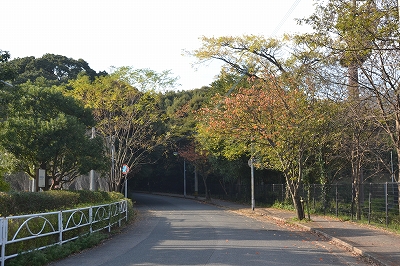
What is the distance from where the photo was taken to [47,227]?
11.6 m

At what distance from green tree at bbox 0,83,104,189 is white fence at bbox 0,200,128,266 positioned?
17.4ft

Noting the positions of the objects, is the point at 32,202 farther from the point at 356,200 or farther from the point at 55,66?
the point at 55,66

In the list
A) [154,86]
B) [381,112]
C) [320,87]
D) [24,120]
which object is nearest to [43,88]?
[24,120]

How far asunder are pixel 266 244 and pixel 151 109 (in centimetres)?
2035

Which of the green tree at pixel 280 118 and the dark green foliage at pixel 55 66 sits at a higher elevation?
the dark green foliage at pixel 55 66

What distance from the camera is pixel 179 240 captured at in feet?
48.5

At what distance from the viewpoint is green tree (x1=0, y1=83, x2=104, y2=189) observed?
66.6ft

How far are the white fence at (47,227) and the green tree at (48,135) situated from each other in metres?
5.31

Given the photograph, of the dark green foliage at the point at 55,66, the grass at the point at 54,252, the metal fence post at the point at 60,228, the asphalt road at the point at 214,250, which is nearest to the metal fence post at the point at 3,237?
the grass at the point at 54,252

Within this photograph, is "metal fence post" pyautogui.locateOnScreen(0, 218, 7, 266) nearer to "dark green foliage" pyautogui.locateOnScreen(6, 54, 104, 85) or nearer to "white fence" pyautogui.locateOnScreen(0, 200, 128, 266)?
"white fence" pyautogui.locateOnScreen(0, 200, 128, 266)

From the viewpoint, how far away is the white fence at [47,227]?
982cm

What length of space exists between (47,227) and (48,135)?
9.61 m

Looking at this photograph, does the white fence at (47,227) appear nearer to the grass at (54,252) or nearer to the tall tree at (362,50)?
the grass at (54,252)

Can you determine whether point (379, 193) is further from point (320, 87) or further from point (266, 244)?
point (266, 244)
